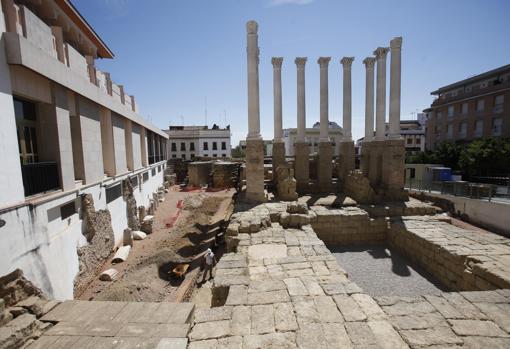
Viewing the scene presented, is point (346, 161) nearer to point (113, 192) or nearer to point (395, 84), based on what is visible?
point (395, 84)

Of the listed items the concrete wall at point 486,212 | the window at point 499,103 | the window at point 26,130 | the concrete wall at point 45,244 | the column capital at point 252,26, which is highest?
the column capital at point 252,26

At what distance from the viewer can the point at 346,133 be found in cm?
1561

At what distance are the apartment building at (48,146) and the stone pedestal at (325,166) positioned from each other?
11003mm

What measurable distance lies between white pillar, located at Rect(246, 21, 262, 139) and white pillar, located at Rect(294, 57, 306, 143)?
13.5 ft

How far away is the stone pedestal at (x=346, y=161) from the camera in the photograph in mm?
15125

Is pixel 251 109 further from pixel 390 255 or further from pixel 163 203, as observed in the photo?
pixel 163 203

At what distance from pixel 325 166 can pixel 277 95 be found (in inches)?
220

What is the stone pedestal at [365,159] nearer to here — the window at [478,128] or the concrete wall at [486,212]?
the concrete wall at [486,212]

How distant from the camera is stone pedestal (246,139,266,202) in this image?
11.9m

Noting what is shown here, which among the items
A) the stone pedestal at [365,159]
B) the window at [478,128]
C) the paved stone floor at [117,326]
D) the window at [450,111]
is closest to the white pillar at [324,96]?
the stone pedestal at [365,159]

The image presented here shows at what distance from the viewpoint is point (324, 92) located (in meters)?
15.4

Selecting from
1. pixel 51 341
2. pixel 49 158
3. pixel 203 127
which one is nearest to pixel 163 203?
pixel 49 158

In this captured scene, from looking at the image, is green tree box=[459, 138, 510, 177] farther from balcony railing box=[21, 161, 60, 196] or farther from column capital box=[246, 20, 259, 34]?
balcony railing box=[21, 161, 60, 196]

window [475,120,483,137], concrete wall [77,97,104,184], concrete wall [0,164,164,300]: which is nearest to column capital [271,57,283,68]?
concrete wall [77,97,104,184]
